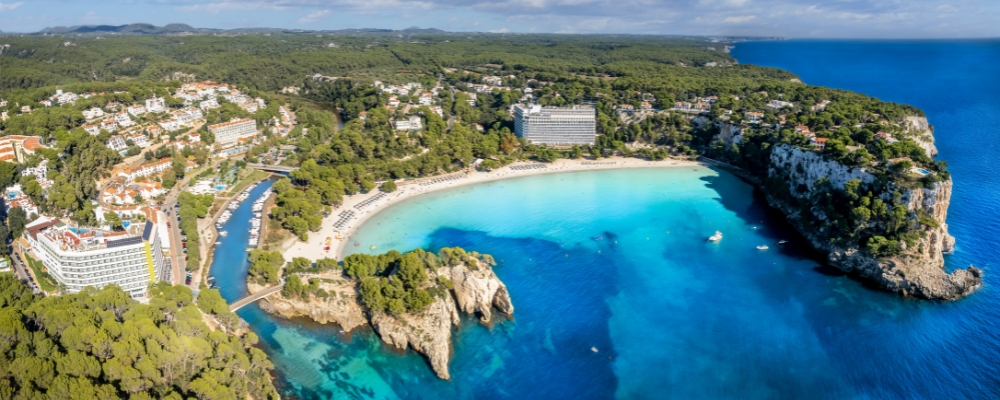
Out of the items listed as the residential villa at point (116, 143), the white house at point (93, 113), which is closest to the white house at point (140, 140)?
the residential villa at point (116, 143)

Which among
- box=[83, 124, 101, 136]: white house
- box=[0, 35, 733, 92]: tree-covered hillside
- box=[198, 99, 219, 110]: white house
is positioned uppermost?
box=[0, 35, 733, 92]: tree-covered hillside

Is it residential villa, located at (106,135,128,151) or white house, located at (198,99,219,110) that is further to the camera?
white house, located at (198,99,219,110)

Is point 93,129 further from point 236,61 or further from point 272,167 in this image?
point 236,61

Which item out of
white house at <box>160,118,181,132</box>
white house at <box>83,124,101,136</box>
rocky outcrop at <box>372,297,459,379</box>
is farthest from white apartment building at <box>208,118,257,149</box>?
rocky outcrop at <box>372,297,459,379</box>

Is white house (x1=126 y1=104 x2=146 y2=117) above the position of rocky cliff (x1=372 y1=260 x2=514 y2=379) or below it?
above

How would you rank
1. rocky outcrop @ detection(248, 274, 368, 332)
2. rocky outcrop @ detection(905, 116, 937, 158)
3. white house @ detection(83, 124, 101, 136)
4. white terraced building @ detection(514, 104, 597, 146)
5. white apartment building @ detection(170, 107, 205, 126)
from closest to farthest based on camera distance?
rocky outcrop @ detection(248, 274, 368, 332) < rocky outcrop @ detection(905, 116, 937, 158) < white house @ detection(83, 124, 101, 136) < white terraced building @ detection(514, 104, 597, 146) < white apartment building @ detection(170, 107, 205, 126)

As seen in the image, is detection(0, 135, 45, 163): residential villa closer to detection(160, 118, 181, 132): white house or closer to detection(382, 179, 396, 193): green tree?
detection(160, 118, 181, 132): white house

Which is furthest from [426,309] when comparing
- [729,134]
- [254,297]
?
[729,134]
